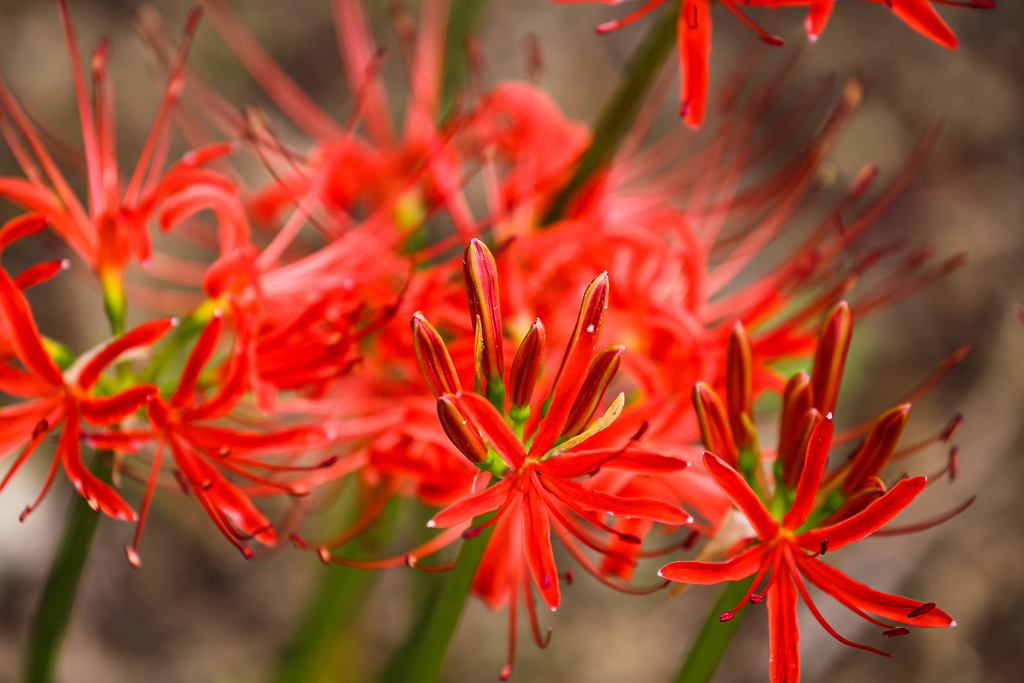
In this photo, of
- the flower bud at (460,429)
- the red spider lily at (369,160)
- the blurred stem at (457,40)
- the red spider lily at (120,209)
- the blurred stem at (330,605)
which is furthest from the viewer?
the blurred stem at (457,40)

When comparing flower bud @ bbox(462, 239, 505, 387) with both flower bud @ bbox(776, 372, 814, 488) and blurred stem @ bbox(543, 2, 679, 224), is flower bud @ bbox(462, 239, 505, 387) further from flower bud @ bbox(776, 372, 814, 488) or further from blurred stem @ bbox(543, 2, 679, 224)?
blurred stem @ bbox(543, 2, 679, 224)

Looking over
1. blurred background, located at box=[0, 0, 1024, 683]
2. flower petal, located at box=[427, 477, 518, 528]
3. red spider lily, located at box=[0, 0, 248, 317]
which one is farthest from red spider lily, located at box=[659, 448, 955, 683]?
blurred background, located at box=[0, 0, 1024, 683]

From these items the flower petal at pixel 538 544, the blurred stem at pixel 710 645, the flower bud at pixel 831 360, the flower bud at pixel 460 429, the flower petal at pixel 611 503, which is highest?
the flower bud at pixel 831 360

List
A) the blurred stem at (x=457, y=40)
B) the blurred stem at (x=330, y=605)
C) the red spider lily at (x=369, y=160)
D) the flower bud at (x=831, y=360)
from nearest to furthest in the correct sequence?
the flower bud at (x=831, y=360) → the red spider lily at (x=369, y=160) → the blurred stem at (x=330, y=605) → the blurred stem at (x=457, y=40)

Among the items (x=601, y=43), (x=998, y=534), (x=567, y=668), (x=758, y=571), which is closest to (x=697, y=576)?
(x=758, y=571)

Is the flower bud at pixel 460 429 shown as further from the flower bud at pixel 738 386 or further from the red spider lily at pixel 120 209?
the red spider lily at pixel 120 209

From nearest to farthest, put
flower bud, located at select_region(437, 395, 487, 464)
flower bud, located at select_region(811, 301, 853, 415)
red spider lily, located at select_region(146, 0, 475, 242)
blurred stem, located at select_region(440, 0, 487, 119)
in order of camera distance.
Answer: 1. flower bud, located at select_region(437, 395, 487, 464)
2. flower bud, located at select_region(811, 301, 853, 415)
3. red spider lily, located at select_region(146, 0, 475, 242)
4. blurred stem, located at select_region(440, 0, 487, 119)


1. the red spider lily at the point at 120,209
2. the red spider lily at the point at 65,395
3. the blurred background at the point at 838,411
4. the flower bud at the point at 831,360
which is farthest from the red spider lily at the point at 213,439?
the blurred background at the point at 838,411
